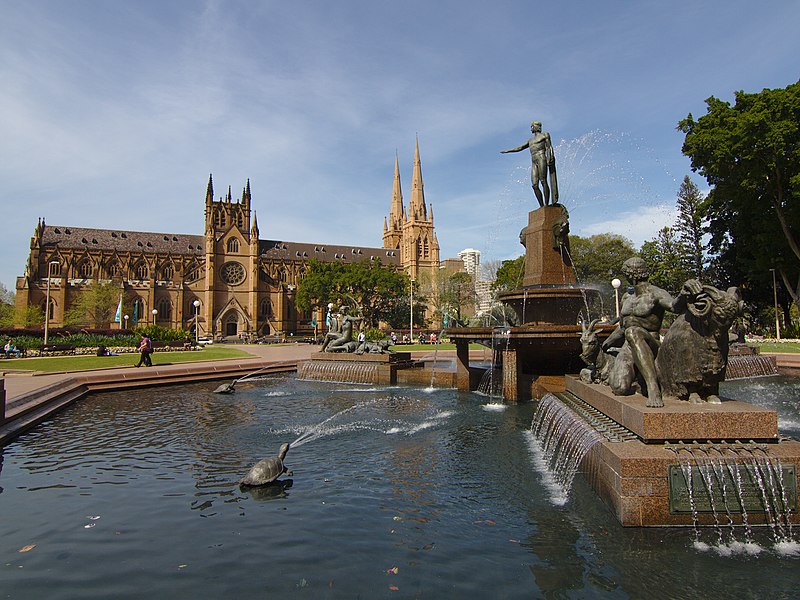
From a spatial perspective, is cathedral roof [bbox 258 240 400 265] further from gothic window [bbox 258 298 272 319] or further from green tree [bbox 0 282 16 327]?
green tree [bbox 0 282 16 327]

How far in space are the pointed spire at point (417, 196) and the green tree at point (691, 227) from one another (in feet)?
209

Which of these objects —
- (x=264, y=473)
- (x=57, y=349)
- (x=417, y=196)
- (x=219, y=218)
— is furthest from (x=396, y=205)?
(x=264, y=473)

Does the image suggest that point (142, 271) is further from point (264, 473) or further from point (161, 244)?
point (264, 473)

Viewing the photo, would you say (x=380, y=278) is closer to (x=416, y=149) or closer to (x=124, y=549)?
(x=416, y=149)

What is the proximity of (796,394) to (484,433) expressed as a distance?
466 inches

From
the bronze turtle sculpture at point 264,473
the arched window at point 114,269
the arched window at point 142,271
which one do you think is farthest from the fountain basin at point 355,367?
the arched window at point 114,269

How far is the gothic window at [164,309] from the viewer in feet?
292

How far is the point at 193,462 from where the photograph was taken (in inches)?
311

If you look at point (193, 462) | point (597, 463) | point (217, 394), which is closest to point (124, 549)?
point (193, 462)

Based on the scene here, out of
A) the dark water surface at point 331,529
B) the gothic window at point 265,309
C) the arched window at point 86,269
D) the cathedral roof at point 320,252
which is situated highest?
the cathedral roof at point 320,252

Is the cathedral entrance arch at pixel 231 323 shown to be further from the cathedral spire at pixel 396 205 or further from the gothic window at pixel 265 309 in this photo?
the cathedral spire at pixel 396 205

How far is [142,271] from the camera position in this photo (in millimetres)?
93625

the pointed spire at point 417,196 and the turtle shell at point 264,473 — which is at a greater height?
the pointed spire at point 417,196

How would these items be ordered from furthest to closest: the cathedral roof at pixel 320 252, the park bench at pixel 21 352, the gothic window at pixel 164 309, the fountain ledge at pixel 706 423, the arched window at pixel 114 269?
the cathedral roof at pixel 320 252, the arched window at pixel 114 269, the gothic window at pixel 164 309, the park bench at pixel 21 352, the fountain ledge at pixel 706 423
